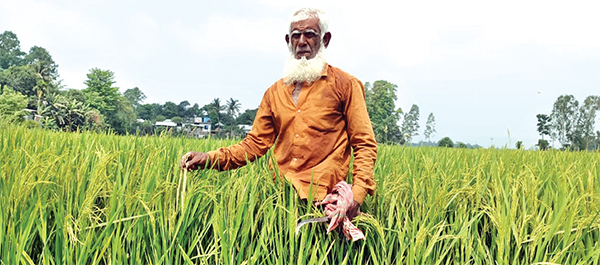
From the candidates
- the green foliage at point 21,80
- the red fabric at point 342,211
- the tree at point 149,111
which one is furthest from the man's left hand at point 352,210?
the tree at point 149,111

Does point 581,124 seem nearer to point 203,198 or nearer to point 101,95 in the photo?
point 203,198

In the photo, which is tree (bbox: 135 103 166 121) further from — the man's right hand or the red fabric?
the red fabric

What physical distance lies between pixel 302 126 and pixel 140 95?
98702mm

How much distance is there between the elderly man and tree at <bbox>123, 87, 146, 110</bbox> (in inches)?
3734

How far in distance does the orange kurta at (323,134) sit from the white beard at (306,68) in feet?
0.13

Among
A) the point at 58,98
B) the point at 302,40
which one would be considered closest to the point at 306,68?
the point at 302,40

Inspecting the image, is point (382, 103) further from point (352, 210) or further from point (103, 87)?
point (352, 210)

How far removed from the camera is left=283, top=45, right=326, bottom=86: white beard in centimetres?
171

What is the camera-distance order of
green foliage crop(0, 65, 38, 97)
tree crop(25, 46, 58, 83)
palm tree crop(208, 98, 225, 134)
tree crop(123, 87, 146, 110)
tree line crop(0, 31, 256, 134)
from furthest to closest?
tree crop(123, 87, 146, 110)
palm tree crop(208, 98, 225, 134)
tree crop(25, 46, 58, 83)
green foliage crop(0, 65, 38, 97)
tree line crop(0, 31, 256, 134)

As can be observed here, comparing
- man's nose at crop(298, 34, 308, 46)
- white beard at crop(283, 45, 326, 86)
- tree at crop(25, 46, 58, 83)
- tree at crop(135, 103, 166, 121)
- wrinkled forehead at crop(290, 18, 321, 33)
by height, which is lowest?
white beard at crop(283, 45, 326, 86)

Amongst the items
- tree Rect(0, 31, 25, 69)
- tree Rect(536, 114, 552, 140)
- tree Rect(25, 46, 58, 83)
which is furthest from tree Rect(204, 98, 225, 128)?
tree Rect(536, 114, 552, 140)

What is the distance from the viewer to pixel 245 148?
6.31 ft

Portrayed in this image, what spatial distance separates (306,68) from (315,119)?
242 millimetres

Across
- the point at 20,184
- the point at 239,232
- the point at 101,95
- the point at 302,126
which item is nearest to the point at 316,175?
the point at 302,126
